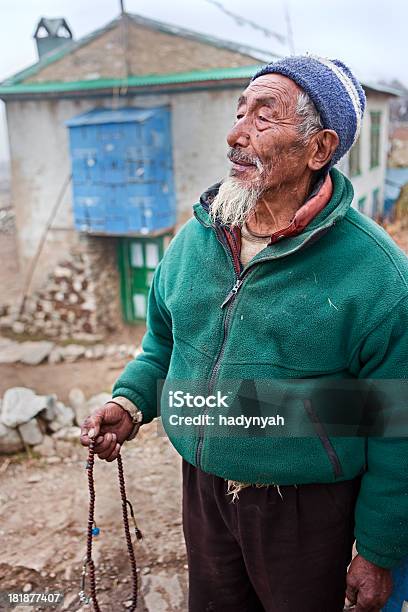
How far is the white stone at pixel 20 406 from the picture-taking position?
429 cm

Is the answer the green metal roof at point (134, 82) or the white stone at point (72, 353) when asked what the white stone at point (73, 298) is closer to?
the white stone at point (72, 353)

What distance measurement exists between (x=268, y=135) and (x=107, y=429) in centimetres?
106

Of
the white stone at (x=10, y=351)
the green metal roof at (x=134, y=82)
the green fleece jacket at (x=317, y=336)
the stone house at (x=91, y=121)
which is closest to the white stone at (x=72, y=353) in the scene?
the white stone at (x=10, y=351)

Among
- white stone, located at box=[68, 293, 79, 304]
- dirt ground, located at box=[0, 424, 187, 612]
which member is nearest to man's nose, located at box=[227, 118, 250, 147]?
dirt ground, located at box=[0, 424, 187, 612]

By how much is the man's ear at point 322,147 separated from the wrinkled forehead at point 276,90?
4.7 inches

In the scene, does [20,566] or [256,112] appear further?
[20,566]

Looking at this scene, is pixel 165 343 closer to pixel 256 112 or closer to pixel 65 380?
pixel 256 112

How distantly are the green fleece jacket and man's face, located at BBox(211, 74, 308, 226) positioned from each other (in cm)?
12

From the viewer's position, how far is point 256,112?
1571mm

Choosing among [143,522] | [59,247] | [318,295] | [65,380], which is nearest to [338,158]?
[318,295]

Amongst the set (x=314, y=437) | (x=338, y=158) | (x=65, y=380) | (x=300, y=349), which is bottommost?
(x=65, y=380)

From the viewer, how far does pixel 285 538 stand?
5.32 feet

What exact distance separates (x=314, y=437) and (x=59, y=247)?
8670mm

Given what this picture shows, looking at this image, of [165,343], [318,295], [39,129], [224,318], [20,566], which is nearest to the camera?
[318,295]
